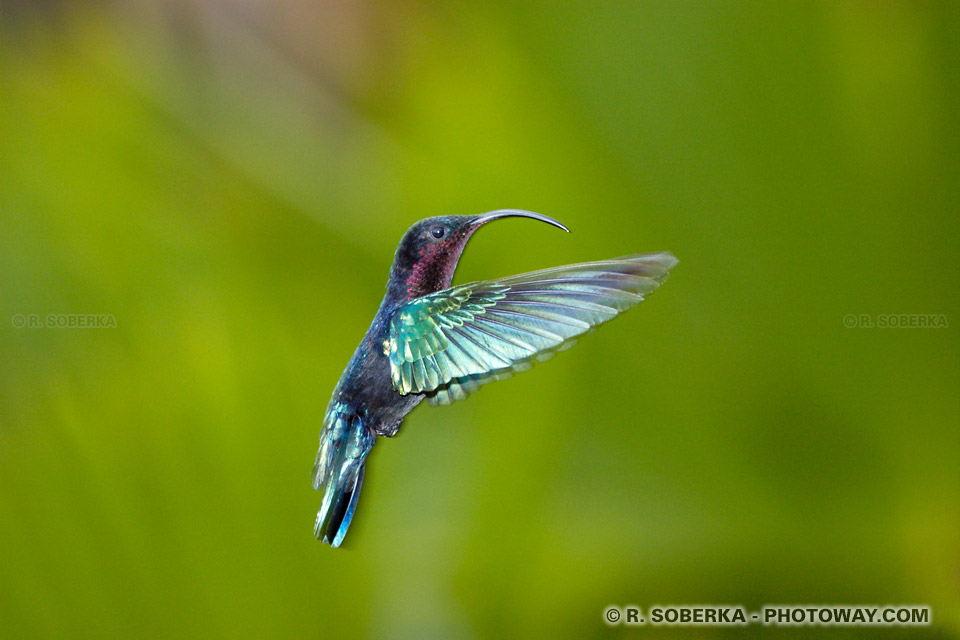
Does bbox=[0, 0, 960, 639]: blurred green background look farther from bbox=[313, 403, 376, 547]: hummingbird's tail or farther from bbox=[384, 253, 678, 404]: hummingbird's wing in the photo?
bbox=[384, 253, 678, 404]: hummingbird's wing

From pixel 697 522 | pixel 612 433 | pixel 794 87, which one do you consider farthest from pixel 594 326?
pixel 794 87

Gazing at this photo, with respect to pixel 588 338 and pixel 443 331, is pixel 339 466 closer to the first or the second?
pixel 443 331

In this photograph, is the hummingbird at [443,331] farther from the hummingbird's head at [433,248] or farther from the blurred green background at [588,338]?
the blurred green background at [588,338]

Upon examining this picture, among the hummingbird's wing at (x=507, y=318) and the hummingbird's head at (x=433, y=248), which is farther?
the hummingbird's head at (x=433, y=248)

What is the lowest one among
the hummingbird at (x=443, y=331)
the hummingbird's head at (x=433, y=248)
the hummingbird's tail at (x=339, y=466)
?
the hummingbird's tail at (x=339, y=466)

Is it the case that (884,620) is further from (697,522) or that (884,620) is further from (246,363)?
(246,363)

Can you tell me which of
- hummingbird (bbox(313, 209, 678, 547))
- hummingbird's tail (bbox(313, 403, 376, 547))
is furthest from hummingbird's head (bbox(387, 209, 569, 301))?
hummingbird's tail (bbox(313, 403, 376, 547))

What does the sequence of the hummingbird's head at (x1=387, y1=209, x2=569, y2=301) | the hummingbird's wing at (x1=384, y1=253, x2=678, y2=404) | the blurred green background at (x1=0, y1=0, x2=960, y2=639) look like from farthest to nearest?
1. the blurred green background at (x1=0, y1=0, x2=960, y2=639)
2. the hummingbird's head at (x1=387, y1=209, x2=569, y2=301)
3. the hummingbird's wing at (x1=384, y1=253, x2=678, y2=404)

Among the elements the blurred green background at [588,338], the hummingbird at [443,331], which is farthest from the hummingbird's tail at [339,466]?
the blurred green background at [588,338]

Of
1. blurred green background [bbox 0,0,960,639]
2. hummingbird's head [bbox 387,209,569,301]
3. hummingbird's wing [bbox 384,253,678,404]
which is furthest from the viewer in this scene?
blurred green background [bbox 0,0,960,639]
